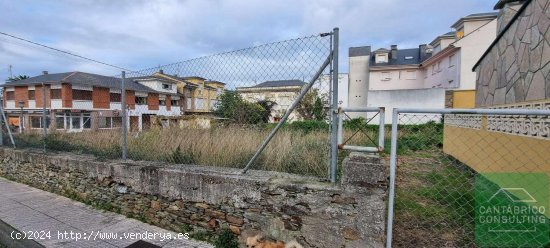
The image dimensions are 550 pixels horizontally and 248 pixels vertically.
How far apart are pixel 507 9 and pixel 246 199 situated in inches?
328

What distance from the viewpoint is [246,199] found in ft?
10.7

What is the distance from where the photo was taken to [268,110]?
3.84 m

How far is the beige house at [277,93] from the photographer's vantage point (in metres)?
3.47

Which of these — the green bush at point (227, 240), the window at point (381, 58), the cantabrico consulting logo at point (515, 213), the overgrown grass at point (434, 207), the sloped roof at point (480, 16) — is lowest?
the green bush at point (227, 240)

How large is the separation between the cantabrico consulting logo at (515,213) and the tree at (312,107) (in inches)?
92.6

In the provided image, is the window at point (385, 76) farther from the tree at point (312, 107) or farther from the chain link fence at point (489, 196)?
the tree at point (312, 107)

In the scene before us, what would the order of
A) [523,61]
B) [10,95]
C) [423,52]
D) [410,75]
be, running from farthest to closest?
1. [10,95]
2. [423,52]
3. [410,75]
4. [523,61]

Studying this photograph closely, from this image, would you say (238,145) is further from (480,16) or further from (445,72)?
(480,16)

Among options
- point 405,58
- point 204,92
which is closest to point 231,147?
Answer: point 204,92

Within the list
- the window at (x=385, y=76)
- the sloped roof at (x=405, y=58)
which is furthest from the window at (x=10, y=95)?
the window at (x=385, y=76)

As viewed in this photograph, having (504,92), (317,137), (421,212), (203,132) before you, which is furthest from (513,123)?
(203,132)

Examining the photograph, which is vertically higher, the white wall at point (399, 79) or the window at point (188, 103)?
the white wall at point (399, 79)

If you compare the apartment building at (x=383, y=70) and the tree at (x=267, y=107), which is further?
the apartment building at (x=383, y=70)

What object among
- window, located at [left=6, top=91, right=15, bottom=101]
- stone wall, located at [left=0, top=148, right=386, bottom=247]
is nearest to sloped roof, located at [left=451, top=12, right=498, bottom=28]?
stone wall, located at [left=0, top=148, right=386, bottom=247]
